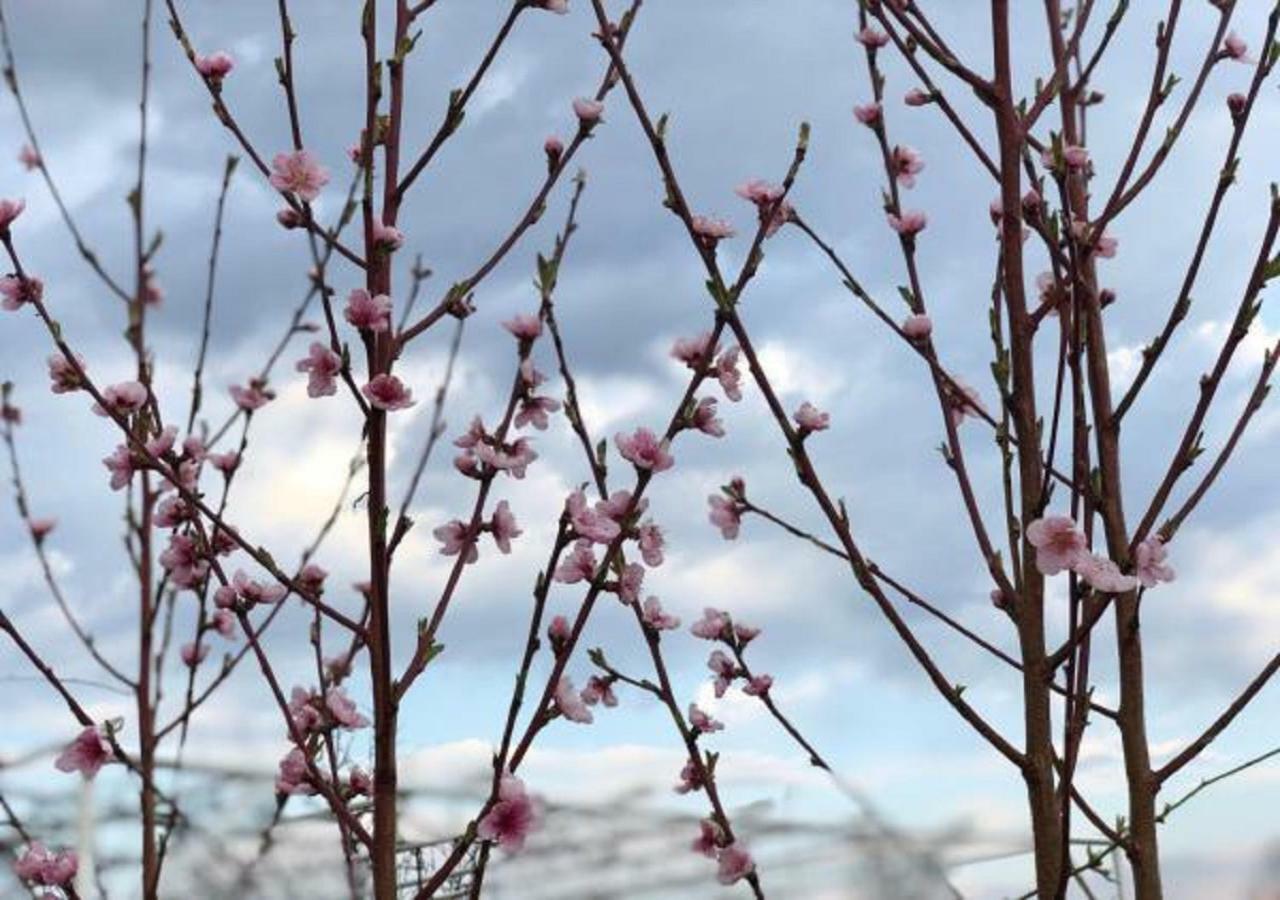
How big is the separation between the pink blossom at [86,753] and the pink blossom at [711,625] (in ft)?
3.08

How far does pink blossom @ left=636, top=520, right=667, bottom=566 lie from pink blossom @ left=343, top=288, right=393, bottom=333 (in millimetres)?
431

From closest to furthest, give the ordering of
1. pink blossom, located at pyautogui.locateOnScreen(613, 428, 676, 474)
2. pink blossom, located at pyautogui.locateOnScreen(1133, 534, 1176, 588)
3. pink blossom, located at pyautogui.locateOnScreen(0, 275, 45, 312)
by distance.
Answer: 1. pink blossom, located at pyautogui.locateOnScreen(1133, 534, 1176, 588)
2. pink blossom, located at pyautogui.locateOnScreen(613, 428, 676, 474)
3. pink blossom, located at pyautogui.locateOnScreen(0, 275, 45, 312)

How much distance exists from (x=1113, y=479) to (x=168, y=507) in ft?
4.61

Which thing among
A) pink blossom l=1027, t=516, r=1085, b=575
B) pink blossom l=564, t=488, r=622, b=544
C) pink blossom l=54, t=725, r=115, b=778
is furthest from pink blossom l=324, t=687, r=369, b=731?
pink blossom l=1027, t=516, r=1085, b=575

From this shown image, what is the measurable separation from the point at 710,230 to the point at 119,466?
939 mm

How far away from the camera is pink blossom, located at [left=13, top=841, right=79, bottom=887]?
1929mm

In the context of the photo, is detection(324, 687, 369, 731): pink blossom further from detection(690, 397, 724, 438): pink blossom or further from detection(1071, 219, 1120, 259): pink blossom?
detection(1071, 219, 1120, 259): pink blossom

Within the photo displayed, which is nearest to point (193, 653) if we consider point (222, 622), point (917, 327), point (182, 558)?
point (222, 622)

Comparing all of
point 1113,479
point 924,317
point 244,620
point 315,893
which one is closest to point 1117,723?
point 1113,479

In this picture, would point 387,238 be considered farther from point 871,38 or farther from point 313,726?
point 871,38

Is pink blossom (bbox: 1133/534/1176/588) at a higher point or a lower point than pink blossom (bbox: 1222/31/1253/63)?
lower

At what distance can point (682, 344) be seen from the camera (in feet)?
6.53

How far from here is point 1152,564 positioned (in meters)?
1.63

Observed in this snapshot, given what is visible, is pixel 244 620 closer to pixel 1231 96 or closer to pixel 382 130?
pixel 382 130
